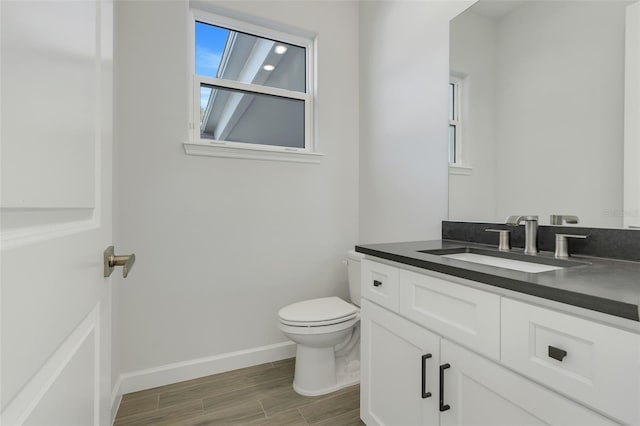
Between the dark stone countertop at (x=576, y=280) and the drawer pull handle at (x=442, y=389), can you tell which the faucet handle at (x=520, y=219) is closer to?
the dark stone countertop at (x=576, y=280)

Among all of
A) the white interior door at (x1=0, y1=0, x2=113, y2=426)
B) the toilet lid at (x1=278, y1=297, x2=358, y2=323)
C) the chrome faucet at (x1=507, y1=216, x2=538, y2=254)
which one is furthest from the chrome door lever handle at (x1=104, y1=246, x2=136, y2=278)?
the chrome faucet at (x1=507, y1=216, x2=538, y2=254)

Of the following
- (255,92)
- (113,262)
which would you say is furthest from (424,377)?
(255,92)

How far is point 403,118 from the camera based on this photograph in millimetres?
1969

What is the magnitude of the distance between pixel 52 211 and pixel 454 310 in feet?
3.30

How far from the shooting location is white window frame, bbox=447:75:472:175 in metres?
1.59

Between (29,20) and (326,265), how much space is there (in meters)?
2.10

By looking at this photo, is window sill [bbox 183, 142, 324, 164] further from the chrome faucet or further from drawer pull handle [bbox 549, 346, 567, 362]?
drawer pull handle [bbox 549, 346, 567, 362]

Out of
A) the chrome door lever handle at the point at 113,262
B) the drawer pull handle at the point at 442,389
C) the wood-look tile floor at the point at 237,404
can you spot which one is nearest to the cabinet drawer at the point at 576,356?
the drawer pull handle at the point at 442,389

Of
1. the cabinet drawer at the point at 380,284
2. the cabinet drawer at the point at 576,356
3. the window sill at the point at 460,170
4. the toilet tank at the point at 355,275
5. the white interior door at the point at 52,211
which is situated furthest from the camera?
the toilet tank at the point at 355,275

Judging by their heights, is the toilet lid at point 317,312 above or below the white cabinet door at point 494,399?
below

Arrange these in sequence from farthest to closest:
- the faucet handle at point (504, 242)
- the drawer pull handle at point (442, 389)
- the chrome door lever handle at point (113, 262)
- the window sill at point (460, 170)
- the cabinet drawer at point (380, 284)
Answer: the window sill at point (460, 170) < the faucet handle at point (504, 242) < the cabinet drawer at point (380, 284) < the drawer pull handle at point (442, 389) < the chrome door lever handle at point (113, 262)

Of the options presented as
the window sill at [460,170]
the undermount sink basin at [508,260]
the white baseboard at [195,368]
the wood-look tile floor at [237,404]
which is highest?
the window sill at [460,170]

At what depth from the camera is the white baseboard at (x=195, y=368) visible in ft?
5.74

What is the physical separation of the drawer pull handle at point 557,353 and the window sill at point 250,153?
179 cm
